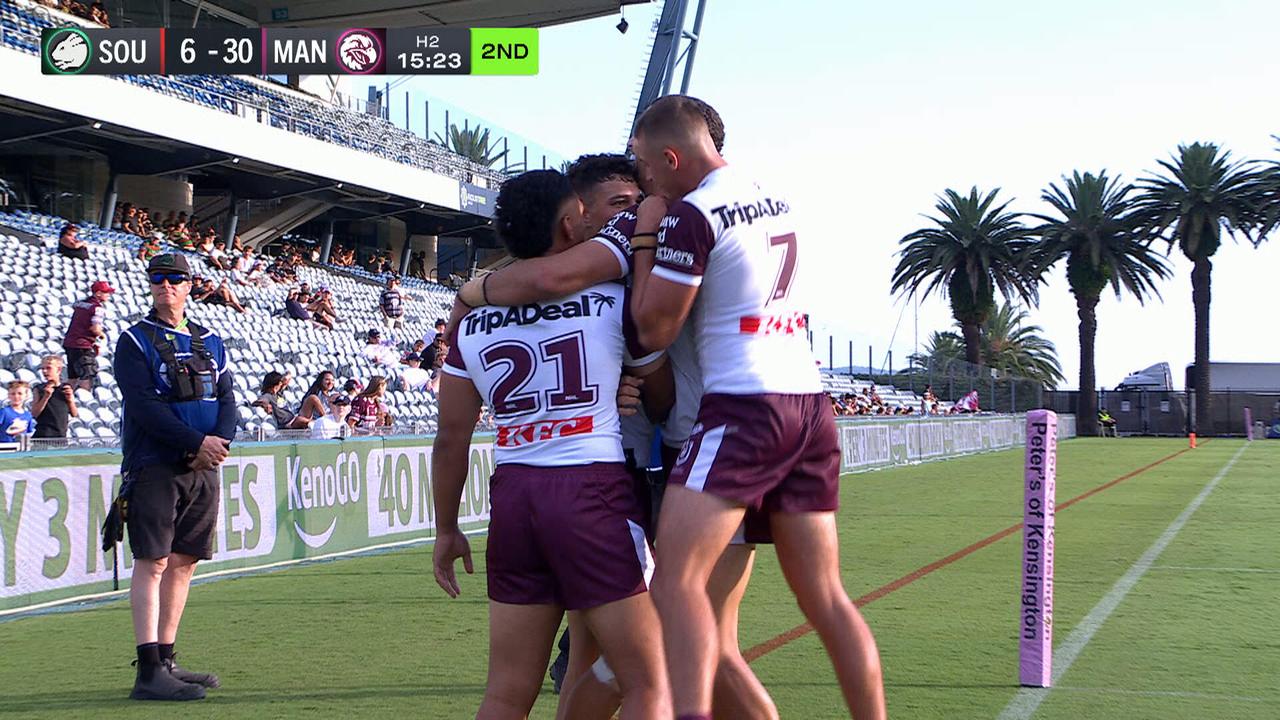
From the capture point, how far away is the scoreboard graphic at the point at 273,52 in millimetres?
24047

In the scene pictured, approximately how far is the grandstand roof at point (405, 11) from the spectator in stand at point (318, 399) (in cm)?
2398

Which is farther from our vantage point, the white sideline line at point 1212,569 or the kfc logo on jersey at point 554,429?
the white sideline line at point 1212,569

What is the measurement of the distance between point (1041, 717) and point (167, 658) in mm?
3787

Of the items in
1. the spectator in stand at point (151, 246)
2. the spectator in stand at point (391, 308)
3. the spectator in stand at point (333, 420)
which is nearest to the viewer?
the spectator in stand at point (333, 420)

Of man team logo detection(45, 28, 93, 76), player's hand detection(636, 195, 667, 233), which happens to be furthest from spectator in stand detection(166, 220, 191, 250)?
player's hand detection(636, 195, 667, 233)

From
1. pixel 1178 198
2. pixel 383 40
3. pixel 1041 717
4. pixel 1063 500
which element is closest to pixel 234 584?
pixel 1041 717

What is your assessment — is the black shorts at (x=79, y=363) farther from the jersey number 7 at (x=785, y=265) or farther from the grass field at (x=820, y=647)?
the jersey number 7 at (x=785, y=265)

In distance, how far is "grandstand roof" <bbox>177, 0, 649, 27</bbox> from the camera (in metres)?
38.9

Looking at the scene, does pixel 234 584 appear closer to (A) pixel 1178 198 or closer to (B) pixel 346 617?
(B) pixel 346 617

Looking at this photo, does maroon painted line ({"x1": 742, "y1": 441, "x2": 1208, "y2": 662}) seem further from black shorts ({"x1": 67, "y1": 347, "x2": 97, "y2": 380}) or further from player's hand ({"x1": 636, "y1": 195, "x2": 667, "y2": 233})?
black shorts ({"x1": 67, "y1": 347, "x2": 97, "y2": 380})

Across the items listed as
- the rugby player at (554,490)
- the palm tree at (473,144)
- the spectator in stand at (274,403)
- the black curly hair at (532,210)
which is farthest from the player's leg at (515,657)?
the palm tree at (473,144)

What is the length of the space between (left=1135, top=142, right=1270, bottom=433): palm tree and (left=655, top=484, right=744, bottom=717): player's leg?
63140 millimetres

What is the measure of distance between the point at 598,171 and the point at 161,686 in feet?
11.3

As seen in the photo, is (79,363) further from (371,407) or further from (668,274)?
(668,274)
